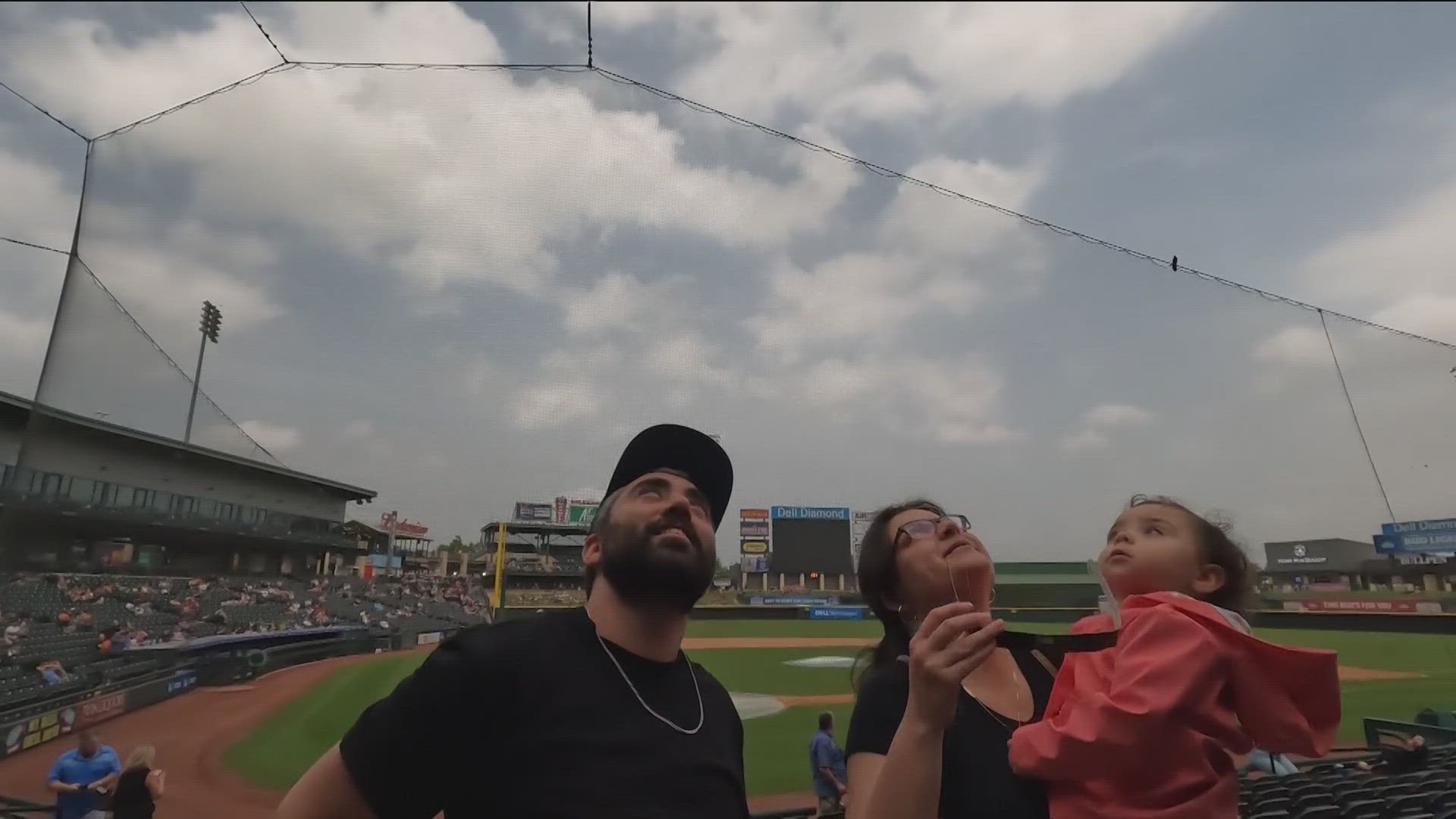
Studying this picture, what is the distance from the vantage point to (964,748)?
1289 millimetres

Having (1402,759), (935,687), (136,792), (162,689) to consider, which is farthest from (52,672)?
(1402,759)

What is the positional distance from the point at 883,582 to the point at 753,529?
29.5m

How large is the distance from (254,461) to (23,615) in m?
1.69

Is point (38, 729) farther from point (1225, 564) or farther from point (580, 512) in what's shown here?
point (1225, 564)

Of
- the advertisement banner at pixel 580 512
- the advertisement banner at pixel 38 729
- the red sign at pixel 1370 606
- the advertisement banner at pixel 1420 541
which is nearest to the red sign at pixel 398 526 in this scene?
the advertisement banner at pixel 580 512

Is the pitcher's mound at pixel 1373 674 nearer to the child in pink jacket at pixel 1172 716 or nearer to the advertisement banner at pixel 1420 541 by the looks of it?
the advertisement banner at pixel 1420 541

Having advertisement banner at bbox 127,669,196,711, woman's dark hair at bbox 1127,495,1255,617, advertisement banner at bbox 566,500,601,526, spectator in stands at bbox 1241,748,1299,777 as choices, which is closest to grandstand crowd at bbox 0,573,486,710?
advertisement banner at bbox 127,669,196,711

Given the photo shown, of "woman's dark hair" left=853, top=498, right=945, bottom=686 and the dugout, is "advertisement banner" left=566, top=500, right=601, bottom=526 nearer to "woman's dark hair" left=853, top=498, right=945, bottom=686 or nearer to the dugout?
the dugout

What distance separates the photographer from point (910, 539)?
1571 millimetres

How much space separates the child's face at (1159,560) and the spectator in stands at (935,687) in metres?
0.28

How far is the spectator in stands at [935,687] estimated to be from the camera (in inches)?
42.1

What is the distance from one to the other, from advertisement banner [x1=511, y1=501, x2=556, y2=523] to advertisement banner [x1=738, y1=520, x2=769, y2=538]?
66.5 ft

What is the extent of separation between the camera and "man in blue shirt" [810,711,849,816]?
6.17 m

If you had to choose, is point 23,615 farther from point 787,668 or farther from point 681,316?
point 787,668
